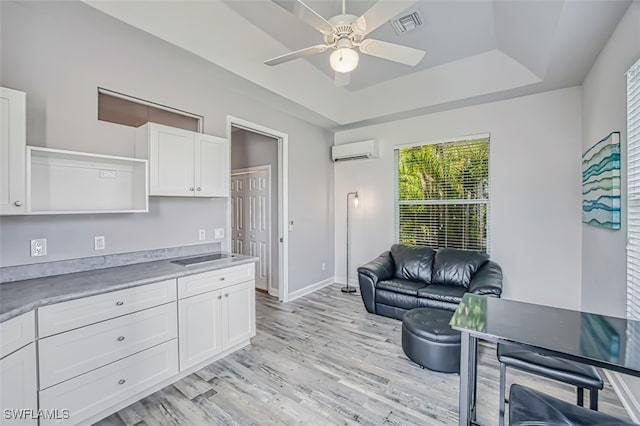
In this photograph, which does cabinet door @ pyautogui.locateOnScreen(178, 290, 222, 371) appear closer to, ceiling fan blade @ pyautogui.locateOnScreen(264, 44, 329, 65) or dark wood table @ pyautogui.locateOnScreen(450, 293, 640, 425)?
dark wood table @ pyautogui.locateOnScreen(450, 293, 640, 425)

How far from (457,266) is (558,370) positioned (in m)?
2.25

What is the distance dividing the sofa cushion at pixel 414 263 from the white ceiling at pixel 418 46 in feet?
6.80

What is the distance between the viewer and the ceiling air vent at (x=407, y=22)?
8.93 feet

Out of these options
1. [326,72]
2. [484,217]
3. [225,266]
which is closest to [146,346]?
[225,266]

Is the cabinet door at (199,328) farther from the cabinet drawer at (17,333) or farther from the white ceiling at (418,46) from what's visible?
the white ceiling at (418,46)

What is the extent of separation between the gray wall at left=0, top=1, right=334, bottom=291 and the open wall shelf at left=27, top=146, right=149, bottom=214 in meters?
0.11

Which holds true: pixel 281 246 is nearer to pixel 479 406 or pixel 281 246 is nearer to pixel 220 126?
pixel 220 126

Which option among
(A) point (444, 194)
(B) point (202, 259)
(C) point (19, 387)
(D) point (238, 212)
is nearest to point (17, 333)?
(C) point (19, 387)

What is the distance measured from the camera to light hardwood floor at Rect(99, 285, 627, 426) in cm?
194

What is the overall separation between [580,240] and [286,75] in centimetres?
404

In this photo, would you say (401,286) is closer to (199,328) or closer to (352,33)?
(199,328)

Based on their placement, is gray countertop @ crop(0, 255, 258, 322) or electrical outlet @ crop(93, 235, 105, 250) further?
electrical outlet @ crop(93, 235, 105, 250)

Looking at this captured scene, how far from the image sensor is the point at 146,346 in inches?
81.7

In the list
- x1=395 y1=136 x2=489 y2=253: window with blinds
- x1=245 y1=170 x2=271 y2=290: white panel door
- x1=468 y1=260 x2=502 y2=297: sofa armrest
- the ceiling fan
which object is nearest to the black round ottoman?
x1=468 y1=260 x2=502 y2=297: sofa armrest
